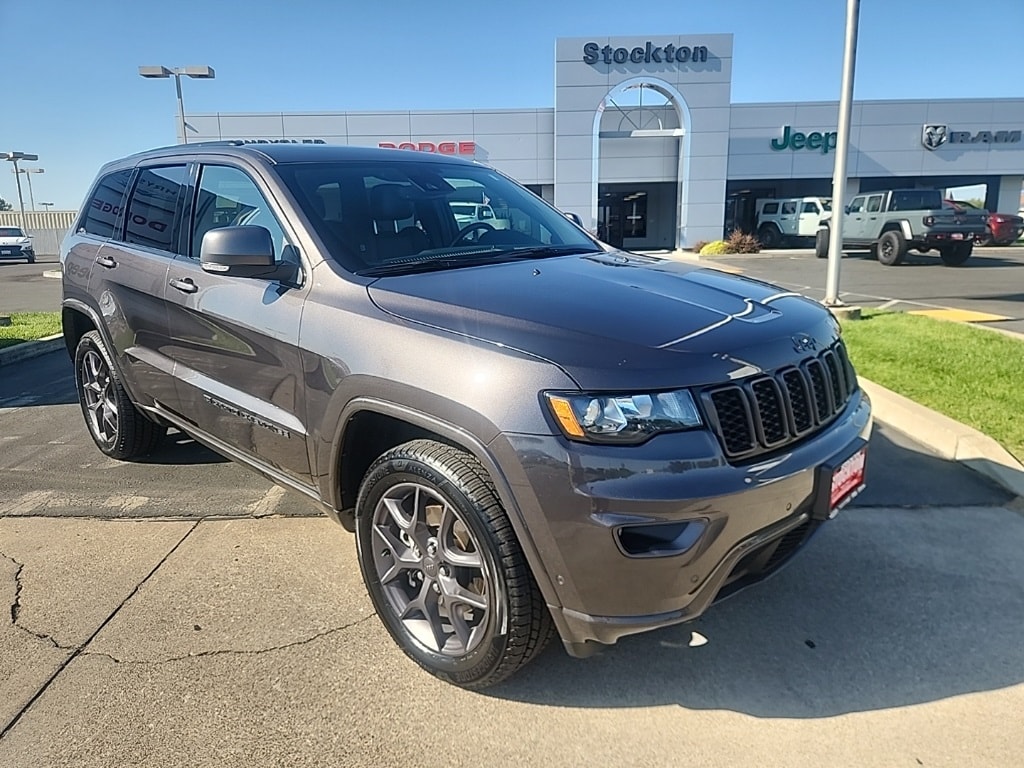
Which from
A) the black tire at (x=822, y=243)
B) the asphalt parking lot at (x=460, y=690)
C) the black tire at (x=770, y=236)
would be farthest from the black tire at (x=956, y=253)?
the asphalt parking lot at (x=460, y=690)

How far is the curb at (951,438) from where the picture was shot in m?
4.22

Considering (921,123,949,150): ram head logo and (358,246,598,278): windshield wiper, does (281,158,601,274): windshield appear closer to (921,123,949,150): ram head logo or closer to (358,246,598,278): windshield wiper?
(358,246,598,278): windshield wiper

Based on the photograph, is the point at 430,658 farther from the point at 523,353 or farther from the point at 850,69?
the point at 850,69

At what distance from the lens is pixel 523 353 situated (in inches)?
84.7

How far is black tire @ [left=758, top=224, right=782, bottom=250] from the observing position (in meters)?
30.2

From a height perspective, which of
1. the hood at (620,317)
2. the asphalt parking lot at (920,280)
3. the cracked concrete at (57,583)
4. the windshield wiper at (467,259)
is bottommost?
the cracked concrete at (57,583)

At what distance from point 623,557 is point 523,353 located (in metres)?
0.66

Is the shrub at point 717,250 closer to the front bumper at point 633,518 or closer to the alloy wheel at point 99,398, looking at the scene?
the alloy wheel at point 99,398

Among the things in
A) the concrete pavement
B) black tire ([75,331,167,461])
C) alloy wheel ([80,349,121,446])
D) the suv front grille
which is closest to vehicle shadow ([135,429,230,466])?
black tire ([75,331,167,461])

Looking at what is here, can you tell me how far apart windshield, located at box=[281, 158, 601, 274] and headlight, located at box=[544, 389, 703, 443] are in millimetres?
1127

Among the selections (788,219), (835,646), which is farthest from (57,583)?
(788,219)

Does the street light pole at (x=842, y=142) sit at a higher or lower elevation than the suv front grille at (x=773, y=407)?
higher

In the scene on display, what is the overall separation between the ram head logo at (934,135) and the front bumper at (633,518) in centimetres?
3639

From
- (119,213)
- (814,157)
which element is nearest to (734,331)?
(119,213)
